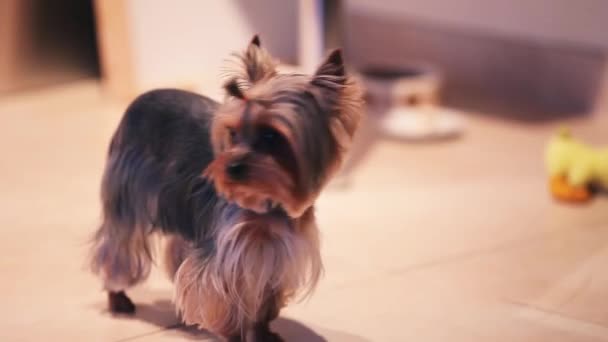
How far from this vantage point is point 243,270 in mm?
1404

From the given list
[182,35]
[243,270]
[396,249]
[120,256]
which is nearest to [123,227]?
[120,256]

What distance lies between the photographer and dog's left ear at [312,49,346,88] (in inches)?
52.9

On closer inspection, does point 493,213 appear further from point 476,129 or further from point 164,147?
point 164,147

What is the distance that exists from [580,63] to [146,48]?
5.32 feet

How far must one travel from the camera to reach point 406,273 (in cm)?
195

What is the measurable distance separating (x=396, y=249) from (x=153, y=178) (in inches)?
30.1

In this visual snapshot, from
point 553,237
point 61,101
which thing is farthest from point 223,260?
point 61,101

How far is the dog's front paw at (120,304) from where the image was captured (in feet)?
5.65

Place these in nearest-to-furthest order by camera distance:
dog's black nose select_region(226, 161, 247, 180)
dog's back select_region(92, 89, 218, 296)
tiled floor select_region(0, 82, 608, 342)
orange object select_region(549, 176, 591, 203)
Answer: dog's black nose select_region(226, 161, 247, 180) < dog's back select_region(92, 89, 218, 296) < tiled floor select_region(0, 82, 608, 342) < orange object select_region(549, 176, 591, 203)

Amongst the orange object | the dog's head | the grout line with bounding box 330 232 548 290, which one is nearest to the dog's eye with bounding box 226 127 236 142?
the dog's head

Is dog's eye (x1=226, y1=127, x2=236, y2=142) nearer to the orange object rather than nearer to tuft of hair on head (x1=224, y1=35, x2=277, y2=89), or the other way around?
tuft of hair on head (x1=224, y1=35, x2=277, y2=89)

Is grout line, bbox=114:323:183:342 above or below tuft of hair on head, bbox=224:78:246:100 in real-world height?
below

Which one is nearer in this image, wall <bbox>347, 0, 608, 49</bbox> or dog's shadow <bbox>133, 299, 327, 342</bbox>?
dog's shadow <bbox>133, 299, 327, 342</bbox>

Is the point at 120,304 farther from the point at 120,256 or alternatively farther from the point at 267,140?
the point at 267,140
